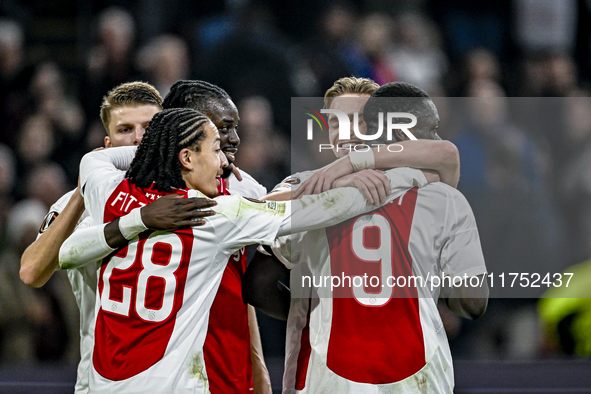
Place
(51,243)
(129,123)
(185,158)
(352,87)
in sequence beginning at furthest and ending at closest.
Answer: (129,123) → (352,87) → (51,243) → (185,158)

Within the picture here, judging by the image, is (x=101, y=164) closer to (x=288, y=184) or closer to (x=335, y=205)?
(x=288, y=184)

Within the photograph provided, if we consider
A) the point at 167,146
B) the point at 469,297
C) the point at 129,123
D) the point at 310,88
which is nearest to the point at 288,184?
the point at 167,146

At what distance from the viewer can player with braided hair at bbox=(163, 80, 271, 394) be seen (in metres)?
2.10

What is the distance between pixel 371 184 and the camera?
1970 mm

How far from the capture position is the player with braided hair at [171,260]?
1.96 m

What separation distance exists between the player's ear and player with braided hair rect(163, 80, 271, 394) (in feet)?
1.18

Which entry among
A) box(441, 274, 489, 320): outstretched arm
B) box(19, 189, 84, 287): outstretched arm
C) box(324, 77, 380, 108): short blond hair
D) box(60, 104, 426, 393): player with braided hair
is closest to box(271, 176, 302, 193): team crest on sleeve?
box(60, 104, 426, 393): player with braided hair

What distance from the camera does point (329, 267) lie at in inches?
80.1

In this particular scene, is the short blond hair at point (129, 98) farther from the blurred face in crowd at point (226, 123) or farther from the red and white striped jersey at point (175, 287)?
the red and white striped jersey at point (175, 287)

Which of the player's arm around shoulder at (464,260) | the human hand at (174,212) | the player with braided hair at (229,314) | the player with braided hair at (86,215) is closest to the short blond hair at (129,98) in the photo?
the player with braided hair at (86,215)

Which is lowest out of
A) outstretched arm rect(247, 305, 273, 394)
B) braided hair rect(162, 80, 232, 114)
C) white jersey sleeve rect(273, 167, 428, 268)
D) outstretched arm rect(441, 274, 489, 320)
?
outstretched arm rect(247, 305, 273, 394)

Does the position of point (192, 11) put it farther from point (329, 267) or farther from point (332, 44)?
point (329, 267)

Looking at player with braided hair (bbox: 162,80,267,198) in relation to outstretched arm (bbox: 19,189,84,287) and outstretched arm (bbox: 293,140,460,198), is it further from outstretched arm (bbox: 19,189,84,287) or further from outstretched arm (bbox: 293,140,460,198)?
outstretched arm (bbox: 19,189,84,287)

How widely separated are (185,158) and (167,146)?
7 centimetres
